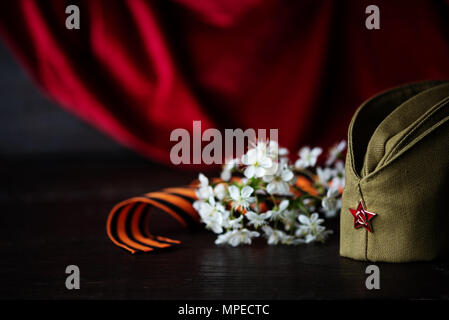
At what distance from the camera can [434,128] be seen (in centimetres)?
53

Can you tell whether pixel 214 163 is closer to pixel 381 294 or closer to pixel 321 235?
pixel 321 235

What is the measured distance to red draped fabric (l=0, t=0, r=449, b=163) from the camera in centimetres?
117

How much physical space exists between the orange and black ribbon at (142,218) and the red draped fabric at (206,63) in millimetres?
531

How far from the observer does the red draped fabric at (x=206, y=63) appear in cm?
117

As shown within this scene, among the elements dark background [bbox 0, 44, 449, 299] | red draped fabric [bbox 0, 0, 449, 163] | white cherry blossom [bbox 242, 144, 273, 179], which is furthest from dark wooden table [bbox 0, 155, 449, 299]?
red draped fabric [bbox 0, 0, 449, 163]

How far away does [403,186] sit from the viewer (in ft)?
1.75

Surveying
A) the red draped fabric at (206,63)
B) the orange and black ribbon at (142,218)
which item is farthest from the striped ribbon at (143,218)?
the red draped fabric at (206,63)

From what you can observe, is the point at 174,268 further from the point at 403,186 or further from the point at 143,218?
the point at 403,186

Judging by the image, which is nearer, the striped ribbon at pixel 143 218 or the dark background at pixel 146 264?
the dark background at pixel 146 264

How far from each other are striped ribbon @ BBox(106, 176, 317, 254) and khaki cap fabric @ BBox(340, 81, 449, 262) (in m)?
0.14

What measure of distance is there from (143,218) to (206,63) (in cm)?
65

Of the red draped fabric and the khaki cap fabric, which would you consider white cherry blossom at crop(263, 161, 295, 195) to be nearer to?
the khaki cap fabric

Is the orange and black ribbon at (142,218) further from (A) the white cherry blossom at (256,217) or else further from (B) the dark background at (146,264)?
(A) the white cherry blossom at (256,217)

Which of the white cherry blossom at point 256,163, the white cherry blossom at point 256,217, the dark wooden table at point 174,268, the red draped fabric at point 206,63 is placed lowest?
the dark wooden table at point 174,268
